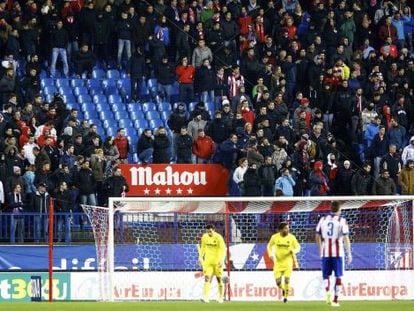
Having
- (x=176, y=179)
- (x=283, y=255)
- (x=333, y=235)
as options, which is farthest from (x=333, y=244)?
(x=176, y=179)

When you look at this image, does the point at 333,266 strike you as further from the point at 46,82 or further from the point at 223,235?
the point at 46,82

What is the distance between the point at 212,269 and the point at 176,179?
7.36 metres

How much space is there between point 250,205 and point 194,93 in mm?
7847

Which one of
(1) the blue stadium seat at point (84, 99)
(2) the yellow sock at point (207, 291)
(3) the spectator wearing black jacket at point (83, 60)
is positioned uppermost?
(3) the spectator wearing black jacket at point (83, 60)

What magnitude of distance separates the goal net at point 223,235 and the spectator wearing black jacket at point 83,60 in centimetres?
828

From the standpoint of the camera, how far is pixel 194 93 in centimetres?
3959

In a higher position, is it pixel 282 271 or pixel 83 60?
pixel 83 60

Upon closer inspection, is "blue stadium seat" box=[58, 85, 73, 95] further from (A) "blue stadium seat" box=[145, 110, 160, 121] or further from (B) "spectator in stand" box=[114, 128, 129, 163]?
(B) "spectator in stand" box=[114, 128, 129, 163]

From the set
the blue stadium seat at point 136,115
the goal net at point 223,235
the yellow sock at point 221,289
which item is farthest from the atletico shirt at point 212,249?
the blue stadium seat at point 136,115

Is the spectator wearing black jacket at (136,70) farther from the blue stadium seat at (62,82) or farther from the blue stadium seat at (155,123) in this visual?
the blue stadium seat at (62,82)

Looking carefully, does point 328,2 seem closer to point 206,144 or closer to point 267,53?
point 267,53

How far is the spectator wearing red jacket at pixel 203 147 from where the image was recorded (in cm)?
3638

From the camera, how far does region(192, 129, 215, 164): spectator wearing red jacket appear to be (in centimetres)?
3638

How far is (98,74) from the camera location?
132 ft
